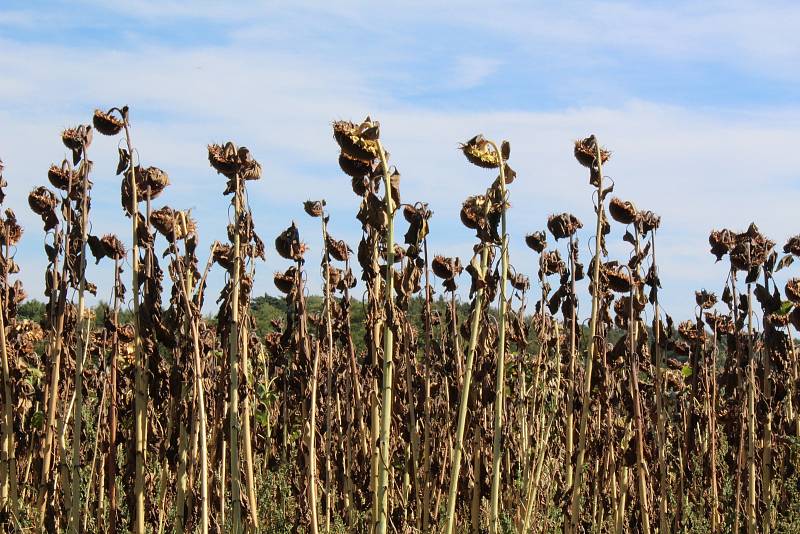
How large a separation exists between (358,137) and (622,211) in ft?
6.22

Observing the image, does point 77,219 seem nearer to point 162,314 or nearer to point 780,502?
point 162,314

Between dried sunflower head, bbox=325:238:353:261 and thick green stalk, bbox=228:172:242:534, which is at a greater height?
dried sunflower head, bbox=325:238:353:261

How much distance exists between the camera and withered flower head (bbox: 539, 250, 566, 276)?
20.4 ft

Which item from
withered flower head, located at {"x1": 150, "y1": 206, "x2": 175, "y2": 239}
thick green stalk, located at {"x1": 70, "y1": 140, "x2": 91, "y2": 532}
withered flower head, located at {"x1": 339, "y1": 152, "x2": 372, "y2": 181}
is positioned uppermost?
withered flower head, located at {"x1": 339, "y1": 152, "x2": 372, "y2": 181}

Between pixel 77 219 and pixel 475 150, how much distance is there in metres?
1.83

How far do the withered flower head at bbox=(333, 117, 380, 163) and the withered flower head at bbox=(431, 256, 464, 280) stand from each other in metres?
2.24

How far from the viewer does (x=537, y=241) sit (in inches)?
242

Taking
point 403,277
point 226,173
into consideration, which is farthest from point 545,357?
point 226,173

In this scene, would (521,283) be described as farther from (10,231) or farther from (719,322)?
(10,231)

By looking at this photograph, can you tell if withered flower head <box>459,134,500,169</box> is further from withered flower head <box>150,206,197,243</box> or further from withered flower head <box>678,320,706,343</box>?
withered flower head <box>678,320,706,343</box>

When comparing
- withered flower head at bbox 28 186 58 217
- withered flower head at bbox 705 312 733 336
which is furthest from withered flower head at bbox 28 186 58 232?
withered flower head at bbox 705 312 733 336

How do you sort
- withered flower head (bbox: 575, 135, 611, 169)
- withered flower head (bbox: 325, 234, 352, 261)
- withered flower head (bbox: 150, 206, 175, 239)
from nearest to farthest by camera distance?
withered flower head (bbox: 150, 206, 175, 239) < withered flower head (bbox: 575, 135, 611, 169) < withered flower head (bbox: 325, 234, 352, 261)

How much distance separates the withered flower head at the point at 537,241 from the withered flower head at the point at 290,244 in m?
1.80

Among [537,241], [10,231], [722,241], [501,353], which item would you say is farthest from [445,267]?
[10,231]
